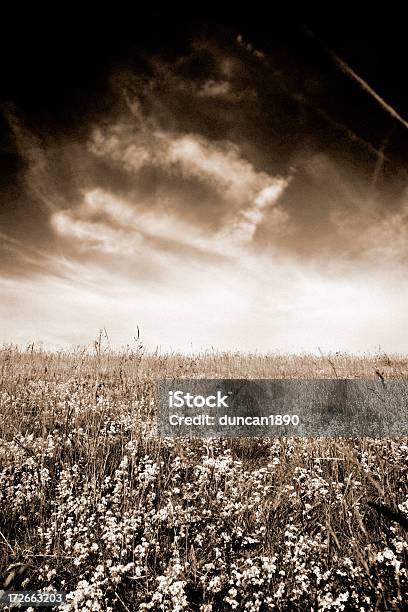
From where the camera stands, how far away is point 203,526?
3.00 meters

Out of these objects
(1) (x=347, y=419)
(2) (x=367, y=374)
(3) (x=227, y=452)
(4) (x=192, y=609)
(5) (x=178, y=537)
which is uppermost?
(2) (x=367, y=374)

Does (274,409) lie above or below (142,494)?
above

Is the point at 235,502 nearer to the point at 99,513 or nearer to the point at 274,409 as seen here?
the point at 99,513

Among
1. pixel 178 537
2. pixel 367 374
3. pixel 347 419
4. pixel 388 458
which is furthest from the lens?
pixel 367 374

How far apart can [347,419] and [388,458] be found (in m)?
1.36

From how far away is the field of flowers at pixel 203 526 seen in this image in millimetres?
2402

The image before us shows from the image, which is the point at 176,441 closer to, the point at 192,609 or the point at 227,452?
the point at 227,452

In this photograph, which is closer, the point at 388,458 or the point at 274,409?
the point at 388,458

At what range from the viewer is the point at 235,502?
128 inches

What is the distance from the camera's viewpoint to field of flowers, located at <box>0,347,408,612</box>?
2402 mm

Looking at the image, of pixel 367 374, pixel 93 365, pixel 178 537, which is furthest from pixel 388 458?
pixel 93 365

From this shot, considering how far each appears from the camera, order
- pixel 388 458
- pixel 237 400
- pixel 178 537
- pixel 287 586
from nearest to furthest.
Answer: pixel 287 586 < pixel 178 537 < pixel 388 458 < pixel 237 400

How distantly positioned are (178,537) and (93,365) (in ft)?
26.1

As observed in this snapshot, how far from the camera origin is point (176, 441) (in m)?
4.11
